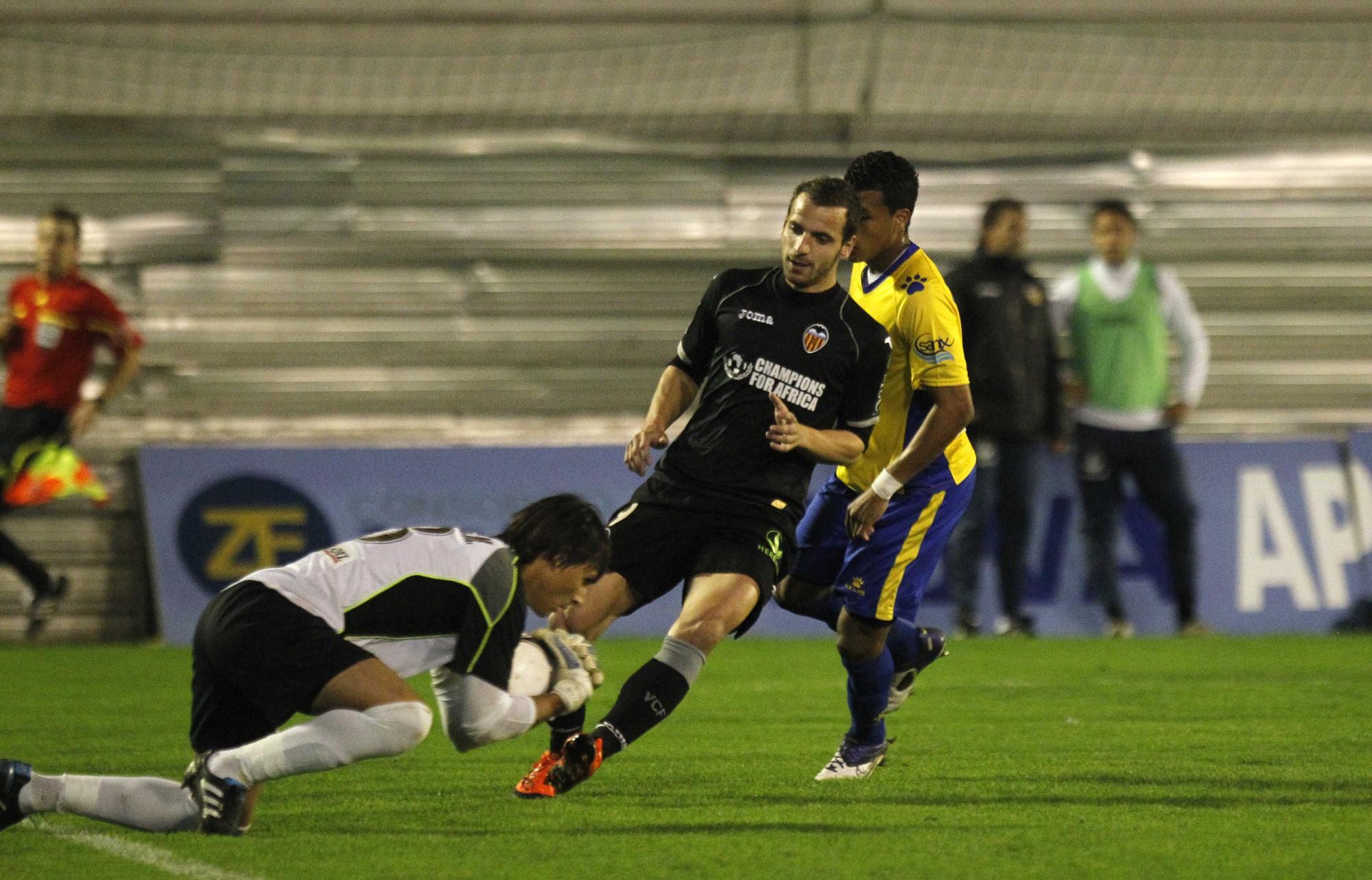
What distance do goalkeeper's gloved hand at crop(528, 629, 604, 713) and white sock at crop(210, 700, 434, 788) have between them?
544 mm

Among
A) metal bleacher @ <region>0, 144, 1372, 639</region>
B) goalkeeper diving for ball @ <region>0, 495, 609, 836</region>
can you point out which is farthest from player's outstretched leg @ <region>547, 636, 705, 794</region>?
metal bleacher @ <region>0, 144, 1372, 639</region>

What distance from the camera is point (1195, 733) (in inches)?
271

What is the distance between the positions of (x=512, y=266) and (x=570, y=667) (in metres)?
7.55

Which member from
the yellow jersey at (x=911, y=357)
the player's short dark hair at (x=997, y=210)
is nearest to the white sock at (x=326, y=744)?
the yellow jersey at (x=911, y=357)

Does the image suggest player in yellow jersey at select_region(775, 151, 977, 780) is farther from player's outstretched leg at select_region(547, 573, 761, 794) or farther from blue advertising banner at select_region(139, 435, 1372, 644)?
→ blue advertising banner at select_region(139, 435, 1372, 644)

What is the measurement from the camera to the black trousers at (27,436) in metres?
10.9

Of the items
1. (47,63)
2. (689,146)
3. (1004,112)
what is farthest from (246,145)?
(1004,112)

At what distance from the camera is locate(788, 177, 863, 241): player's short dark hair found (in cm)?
556

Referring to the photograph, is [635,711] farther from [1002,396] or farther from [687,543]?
[1002,396]

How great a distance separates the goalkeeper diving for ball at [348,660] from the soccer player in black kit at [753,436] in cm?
84

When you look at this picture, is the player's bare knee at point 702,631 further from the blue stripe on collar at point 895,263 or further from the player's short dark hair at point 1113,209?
the player's short dark hair at point 1113,209

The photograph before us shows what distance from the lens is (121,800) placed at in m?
4.47

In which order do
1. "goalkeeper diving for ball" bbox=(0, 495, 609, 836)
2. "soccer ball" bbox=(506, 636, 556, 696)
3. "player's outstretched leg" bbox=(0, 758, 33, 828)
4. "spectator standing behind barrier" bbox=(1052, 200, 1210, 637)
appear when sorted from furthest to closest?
"spectator standing behind barrier" bbox=(1052, 200, 1210, 637) < "soccer ball" bbox=(506, 636, 556, 696) < "goalkeeper diving for ball" bbox=(0, 495, 609, 836) < "player's outstretched leg" bbox=(0, 758, 33, 828)

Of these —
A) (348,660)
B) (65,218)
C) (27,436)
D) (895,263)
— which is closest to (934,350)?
(895,263)
